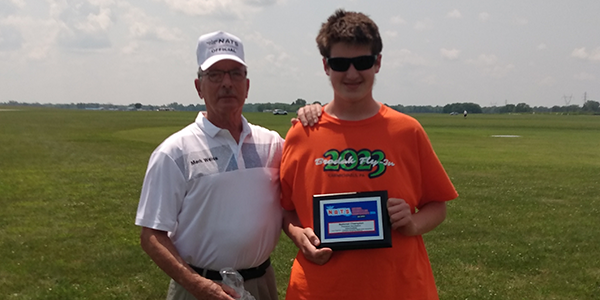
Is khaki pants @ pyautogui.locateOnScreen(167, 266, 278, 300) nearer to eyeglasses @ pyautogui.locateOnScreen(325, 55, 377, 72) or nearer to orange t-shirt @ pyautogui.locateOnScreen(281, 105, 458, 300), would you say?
orange t-shirt @ pyautogui.locateOnScreen(281, 105, 458, 300)

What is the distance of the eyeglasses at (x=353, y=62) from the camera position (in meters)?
2.58

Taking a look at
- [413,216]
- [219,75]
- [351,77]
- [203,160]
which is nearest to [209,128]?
[203,160]

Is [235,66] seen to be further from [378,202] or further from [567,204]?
[567,204]

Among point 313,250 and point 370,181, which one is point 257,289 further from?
point 370,181

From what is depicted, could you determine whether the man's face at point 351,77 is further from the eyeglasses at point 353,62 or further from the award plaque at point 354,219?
the award plaque at point 354,219

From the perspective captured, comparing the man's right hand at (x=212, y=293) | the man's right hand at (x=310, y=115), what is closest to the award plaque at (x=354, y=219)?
the man's right hand at (x=310, y=115)

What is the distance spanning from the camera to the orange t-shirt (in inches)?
101

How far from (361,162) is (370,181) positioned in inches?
4.4

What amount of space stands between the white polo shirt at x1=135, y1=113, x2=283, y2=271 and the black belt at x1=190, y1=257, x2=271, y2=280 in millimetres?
38

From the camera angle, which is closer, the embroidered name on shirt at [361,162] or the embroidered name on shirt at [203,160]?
the embroidered name on shirt at [361,162]

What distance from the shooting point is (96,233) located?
29.0 ft

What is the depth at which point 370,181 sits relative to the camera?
256cm

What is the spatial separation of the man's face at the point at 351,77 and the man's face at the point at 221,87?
25.0 inches

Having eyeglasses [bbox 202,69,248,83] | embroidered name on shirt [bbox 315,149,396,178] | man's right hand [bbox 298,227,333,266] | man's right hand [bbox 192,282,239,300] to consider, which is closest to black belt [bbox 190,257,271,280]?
man's right hand [bbox 192,282,239,300]
